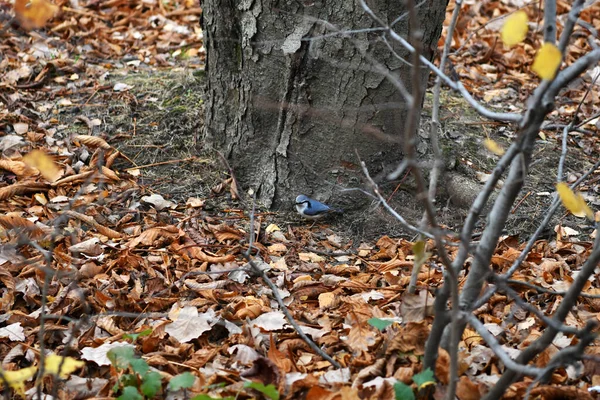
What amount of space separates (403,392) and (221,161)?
217 centimetres

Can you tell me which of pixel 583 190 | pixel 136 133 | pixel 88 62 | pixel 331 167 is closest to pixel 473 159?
pixel 583 190

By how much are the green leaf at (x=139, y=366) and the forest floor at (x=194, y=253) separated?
0.01 meters

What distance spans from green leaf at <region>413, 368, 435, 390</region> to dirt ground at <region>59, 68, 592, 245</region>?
1.47 metres

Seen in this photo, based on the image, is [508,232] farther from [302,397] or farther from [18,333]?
[18,333]

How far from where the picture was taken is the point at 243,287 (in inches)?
114

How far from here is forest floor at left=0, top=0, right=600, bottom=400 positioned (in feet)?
7.32

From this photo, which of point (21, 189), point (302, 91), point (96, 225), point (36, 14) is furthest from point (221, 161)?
point (36, 14)

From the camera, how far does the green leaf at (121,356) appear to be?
2072 millimetres

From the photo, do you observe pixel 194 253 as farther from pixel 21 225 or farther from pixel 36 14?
pixel 36 14

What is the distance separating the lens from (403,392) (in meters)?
1.98

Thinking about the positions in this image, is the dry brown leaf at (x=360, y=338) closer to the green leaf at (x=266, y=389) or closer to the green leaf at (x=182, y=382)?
the green leaf at (x=266, y=389)

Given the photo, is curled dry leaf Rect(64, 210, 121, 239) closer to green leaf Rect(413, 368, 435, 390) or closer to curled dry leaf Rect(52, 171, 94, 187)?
curled dry leaf Rect(52, 171, 94, 187)

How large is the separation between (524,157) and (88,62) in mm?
4404

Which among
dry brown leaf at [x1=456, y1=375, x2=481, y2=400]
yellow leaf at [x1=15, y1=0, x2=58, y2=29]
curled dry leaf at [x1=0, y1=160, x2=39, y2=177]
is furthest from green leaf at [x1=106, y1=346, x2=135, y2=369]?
curled dry leaf at [x1=0, y1=160, x2=39, y2=177]
